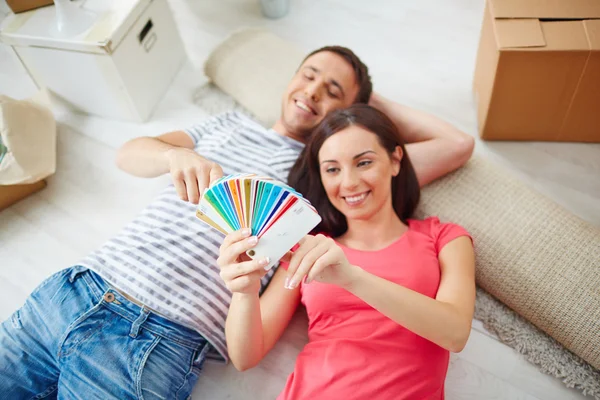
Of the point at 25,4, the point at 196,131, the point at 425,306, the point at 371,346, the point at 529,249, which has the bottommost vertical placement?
the point at 529,249

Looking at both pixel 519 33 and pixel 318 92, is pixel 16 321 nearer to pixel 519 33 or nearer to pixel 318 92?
pixel 318 92

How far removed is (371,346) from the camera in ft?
3.62

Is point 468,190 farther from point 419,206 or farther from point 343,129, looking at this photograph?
point 343,129

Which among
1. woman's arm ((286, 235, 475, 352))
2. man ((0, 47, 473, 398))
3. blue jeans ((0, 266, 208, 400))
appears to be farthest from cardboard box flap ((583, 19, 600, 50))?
Result: blue jeans ((0, 266, 208, 400))

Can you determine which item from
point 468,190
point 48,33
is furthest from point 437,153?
point 48,33

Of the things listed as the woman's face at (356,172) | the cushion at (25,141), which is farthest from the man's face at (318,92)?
the cushion at (25,141)

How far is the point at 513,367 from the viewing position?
131 centimetres

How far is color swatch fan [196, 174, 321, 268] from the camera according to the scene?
2.77 feet

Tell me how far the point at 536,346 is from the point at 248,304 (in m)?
0.81

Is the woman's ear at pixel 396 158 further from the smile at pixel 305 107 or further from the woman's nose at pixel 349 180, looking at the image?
the smile at pixel 305 107

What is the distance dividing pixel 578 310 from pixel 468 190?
44 cm

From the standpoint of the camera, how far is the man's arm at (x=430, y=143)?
146 cm

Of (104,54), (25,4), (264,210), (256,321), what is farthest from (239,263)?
(25,4)

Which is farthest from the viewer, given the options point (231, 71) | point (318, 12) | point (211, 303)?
point (318, 12)
